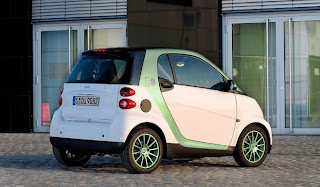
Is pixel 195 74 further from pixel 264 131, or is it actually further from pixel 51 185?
pixel 51 185

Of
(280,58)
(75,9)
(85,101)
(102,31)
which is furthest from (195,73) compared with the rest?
(75,9)

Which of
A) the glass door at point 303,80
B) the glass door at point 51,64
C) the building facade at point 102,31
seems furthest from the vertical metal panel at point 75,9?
the glass door at point 303,80

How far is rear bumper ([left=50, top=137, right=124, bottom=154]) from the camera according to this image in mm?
9531

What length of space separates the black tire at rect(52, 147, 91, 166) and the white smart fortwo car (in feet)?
0.05

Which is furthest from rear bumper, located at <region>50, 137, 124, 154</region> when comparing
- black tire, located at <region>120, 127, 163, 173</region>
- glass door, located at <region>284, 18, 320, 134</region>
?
glass door, located at <region>284, 18, 320, 134</region>

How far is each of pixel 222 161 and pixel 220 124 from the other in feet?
4.85

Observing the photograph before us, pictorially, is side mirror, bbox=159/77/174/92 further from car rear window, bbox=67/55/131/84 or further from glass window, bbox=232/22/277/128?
glass window, bbox=232/22/277/128

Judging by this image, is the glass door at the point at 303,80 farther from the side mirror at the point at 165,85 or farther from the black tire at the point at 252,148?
the side mirror at the point at 165,85

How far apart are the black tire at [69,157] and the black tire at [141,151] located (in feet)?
3.91

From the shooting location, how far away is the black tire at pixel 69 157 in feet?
35.1

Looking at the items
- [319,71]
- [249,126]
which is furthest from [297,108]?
[249,126]

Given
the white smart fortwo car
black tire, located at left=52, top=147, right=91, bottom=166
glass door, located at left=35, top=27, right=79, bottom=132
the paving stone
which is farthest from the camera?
glass door, located at left=35, top=27, right=79, bottom=132

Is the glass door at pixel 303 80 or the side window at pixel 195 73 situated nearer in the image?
the side window at pixel 195 73

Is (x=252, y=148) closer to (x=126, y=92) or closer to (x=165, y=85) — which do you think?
(x=165, y=85)
